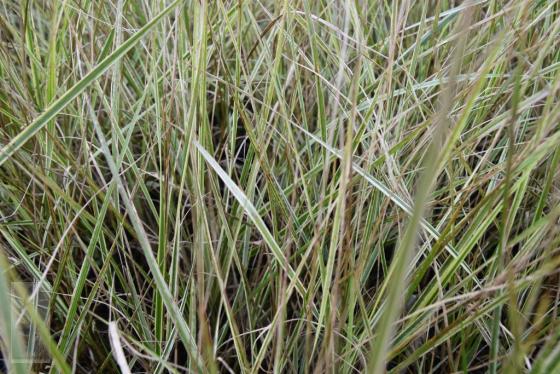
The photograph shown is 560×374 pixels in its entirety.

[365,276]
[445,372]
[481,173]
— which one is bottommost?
[445,372]

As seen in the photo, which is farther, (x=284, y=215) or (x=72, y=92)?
(x=284, y=215)

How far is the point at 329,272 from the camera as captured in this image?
1.82 ft

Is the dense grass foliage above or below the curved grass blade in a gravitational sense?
below

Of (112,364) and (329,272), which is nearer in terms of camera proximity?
(329,272)

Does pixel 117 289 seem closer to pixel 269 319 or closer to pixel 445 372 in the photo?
pixel 269 319

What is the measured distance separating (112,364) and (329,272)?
0.32 m

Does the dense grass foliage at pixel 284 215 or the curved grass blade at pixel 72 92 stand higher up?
the curved grass blade at pixel 72 92

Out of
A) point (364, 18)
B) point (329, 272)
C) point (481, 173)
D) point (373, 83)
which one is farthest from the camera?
point (364, 18)

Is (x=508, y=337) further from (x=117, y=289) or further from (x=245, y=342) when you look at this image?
(x=117, y=289)

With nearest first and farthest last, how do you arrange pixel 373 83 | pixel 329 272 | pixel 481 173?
pixel 329 272 < pixel 481 173 < pixel 373 83

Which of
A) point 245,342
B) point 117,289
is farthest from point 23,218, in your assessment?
point 245,342

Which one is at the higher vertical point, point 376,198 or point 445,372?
point 376,198

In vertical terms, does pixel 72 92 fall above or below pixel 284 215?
above

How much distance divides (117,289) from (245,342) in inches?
8.5
